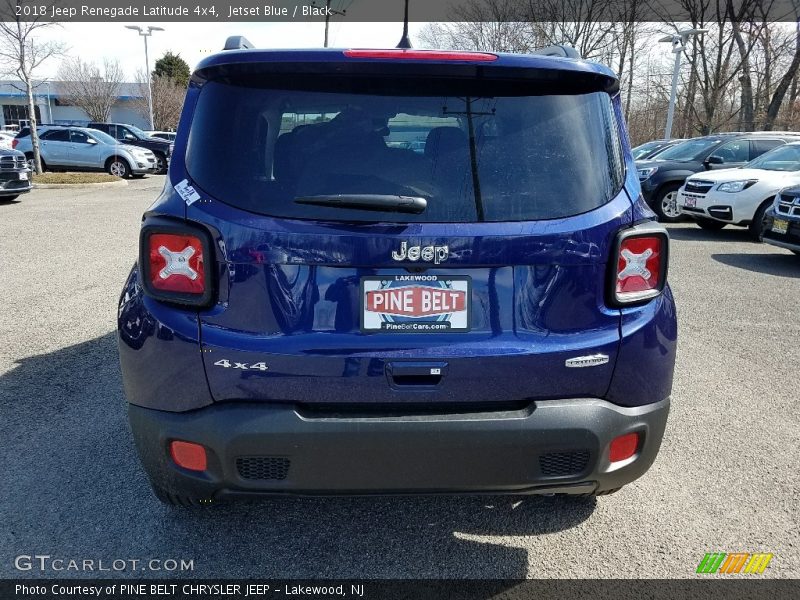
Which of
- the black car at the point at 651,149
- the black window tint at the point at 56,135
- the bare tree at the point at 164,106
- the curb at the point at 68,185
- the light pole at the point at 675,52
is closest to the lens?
the black car at the point at 651,149

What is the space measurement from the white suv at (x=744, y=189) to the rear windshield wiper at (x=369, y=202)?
32.0ft

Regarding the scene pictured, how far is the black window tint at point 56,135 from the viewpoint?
22.1 metres

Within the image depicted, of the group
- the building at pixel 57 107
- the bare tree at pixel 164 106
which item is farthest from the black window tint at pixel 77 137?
the building at pixel 57 107

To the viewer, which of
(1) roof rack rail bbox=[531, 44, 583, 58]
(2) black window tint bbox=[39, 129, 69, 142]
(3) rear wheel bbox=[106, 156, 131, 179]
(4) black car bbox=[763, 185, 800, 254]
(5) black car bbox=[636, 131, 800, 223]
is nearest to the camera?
(1) roof rack rail bbox=[531, 44, 583, 58]

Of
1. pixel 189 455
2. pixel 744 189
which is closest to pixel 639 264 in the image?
pixel 189 455

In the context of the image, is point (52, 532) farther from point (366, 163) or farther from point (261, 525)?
point (366, 163)

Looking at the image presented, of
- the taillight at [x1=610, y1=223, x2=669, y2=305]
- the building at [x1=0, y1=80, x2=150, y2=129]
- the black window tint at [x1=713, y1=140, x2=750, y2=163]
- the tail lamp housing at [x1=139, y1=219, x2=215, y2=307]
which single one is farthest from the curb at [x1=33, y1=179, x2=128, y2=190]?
the building at [x1=0, y1=80, x2=150, y2=129]

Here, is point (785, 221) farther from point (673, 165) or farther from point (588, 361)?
point (588, 361)

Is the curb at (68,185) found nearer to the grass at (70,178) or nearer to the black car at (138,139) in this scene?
the grass at (70,178)

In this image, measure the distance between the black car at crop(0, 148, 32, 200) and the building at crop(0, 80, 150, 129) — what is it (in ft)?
143

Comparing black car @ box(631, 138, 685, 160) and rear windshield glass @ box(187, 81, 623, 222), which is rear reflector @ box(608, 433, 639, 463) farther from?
black car @ box(631, 138, 685, 160)

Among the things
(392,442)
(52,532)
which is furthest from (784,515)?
(52,532)

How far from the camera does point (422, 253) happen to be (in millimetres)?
2051

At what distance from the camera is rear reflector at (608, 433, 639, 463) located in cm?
222
